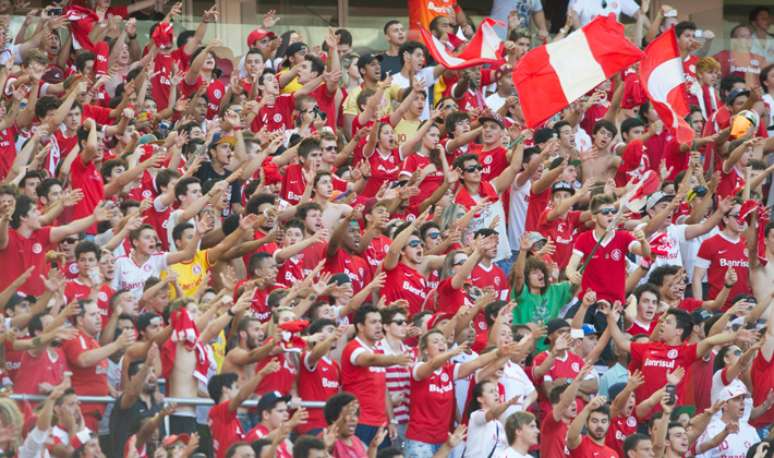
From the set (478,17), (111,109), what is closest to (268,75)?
(111,109)

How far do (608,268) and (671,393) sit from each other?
65.8 inches

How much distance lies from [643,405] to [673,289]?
1.87 meters

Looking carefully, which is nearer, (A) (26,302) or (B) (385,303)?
(A) (26,302)

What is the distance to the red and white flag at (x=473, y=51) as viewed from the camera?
1917cm

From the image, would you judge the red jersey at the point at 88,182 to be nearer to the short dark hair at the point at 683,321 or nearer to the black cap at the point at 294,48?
the black cap at the point at 294,48

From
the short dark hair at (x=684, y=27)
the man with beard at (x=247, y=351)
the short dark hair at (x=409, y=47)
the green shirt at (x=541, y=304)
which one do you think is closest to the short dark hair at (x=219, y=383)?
the man with beard at (x=247, y=351)

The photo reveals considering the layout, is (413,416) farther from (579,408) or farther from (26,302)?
(26,302)

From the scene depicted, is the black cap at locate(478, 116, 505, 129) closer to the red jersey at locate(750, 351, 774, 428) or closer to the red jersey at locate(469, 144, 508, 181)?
the red jersey at locate(469, 144, 508, 181)

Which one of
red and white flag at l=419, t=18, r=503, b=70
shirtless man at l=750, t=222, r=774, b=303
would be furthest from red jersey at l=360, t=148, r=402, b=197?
shirtless man at l=750, t=222, r=774, b=303

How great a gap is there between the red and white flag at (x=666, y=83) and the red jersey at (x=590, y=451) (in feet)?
16.1

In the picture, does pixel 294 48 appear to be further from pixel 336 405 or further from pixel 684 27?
pixel 336 405

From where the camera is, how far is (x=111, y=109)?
18672mm

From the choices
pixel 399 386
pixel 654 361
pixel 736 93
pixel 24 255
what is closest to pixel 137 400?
pixel 399 386

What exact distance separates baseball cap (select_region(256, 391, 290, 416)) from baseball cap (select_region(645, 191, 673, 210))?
5.79 m
